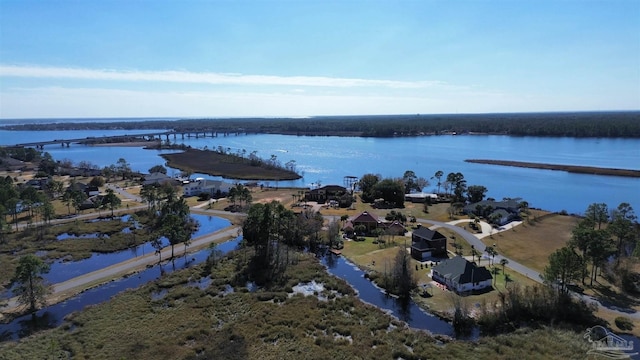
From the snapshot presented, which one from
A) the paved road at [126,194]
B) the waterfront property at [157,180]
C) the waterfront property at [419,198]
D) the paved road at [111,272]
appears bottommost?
the paved road at [111,272]

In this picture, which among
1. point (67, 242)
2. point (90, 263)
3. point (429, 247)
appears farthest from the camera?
point (67, 242)

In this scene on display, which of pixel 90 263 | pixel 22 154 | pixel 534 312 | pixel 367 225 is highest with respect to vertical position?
pixel 22 154

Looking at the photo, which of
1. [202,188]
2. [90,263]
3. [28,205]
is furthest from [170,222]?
[202,188]

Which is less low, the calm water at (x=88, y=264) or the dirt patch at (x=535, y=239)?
the dirt patch at (x=535, y=239)

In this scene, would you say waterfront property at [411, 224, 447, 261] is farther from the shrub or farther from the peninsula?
the peninsula

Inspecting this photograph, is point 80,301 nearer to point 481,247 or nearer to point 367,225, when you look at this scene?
point 367,225

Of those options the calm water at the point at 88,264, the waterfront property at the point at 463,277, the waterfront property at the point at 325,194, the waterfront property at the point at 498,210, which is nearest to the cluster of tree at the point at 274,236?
the calm water at the point at 88,264

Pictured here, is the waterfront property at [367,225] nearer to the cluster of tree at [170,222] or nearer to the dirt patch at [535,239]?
the dirt patch at [535,239]

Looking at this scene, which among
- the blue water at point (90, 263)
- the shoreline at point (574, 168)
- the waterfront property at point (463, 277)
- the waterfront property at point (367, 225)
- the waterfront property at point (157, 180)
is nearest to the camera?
the waterfront property at point (463, 277)
